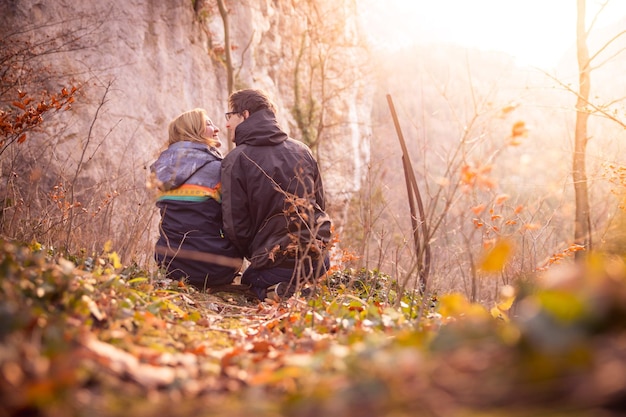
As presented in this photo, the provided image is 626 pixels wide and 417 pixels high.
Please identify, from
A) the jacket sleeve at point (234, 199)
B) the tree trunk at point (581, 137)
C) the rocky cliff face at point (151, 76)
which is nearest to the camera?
the jacket sleeve at point (234, 199)

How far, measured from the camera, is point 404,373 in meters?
1.20

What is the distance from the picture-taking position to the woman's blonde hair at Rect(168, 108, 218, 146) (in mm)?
4738

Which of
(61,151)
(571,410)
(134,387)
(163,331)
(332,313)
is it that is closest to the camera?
(571,410)

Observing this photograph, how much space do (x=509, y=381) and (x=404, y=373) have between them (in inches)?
→ 8.5

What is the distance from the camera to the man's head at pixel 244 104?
15.4ft

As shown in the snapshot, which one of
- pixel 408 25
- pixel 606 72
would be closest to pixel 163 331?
pixel 606 72

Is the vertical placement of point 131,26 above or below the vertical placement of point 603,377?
above

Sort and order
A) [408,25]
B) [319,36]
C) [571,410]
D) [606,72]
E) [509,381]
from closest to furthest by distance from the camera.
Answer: [571,410] < [509,381] < [319,36] < [606,72] < [408,25]

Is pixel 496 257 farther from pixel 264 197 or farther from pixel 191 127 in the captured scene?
pixel 191 127

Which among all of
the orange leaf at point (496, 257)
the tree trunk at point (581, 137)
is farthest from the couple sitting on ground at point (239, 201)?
the tree trunk at point (581, 137)

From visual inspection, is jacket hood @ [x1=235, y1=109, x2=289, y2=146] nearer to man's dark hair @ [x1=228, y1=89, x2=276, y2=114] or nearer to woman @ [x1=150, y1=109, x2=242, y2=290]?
man's dark hair @ [x1=228, y1=89, x2=276, y2=114]

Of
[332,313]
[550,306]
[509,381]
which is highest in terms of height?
[550,306]

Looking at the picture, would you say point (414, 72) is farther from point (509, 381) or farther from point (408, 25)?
point (509, 381)

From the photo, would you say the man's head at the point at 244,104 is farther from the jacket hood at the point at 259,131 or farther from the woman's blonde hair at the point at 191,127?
the woman's blonde hair at the point at 191,127
